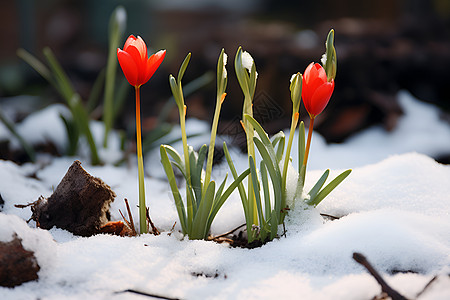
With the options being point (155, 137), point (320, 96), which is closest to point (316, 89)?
point (320, 96)

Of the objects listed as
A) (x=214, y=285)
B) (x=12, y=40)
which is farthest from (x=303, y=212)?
(x=12, y=40)

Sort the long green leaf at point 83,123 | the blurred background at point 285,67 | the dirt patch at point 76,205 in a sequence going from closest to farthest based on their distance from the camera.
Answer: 1. the dirt patch at point 76,205
2. the long green leaf at point 83,123
3. the blurred background at point 285,67

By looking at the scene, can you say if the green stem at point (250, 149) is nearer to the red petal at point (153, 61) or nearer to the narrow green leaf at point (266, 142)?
the narrow green leaf at point (266, 142)

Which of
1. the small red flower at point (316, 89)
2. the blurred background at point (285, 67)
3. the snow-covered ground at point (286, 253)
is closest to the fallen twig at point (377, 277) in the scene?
the snow-covered ground at point (286, 253)

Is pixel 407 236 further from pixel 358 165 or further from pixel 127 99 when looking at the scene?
pixel 127 99

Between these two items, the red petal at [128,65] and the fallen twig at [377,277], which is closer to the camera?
the fallen twig at [377,277]

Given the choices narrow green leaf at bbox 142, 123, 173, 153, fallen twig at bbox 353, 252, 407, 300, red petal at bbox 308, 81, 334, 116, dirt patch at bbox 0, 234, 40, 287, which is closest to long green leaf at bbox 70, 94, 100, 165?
narrow green leaf at bbox 142, 123, 173, 153
